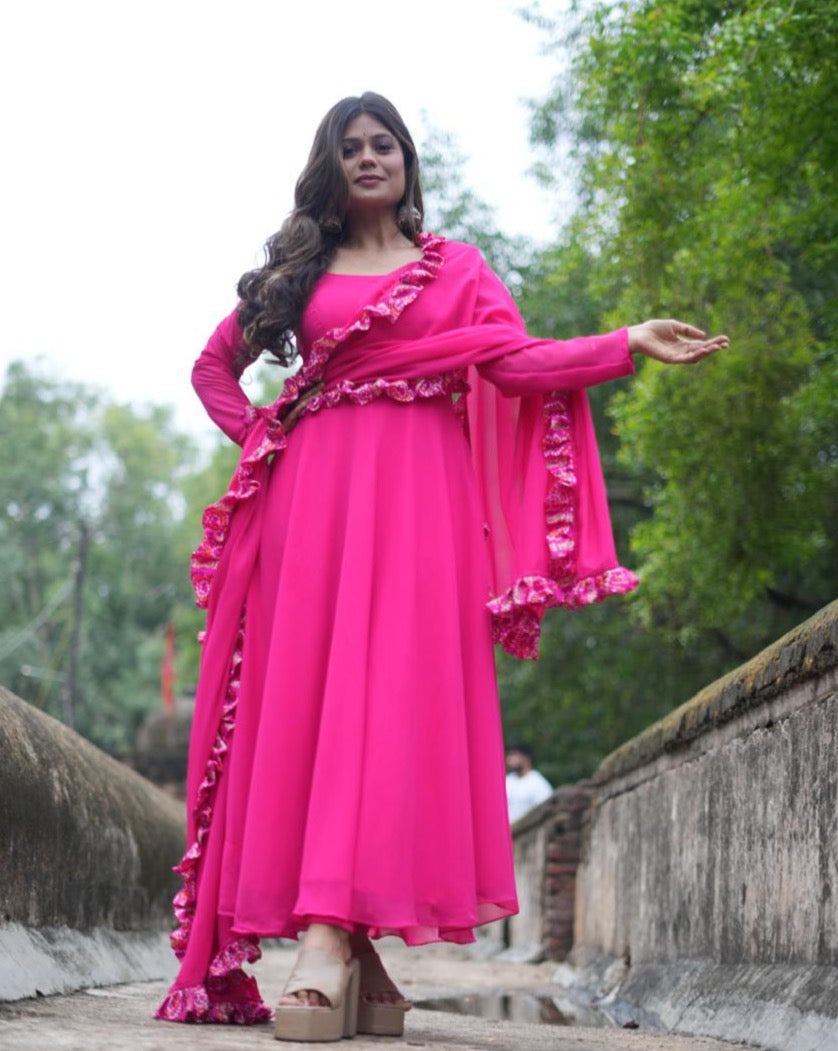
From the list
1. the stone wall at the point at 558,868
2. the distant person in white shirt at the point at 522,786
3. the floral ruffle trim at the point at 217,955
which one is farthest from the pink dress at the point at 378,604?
the distant person in white shirt at the point at 522,786

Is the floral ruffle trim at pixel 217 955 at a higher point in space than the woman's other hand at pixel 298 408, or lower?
lower

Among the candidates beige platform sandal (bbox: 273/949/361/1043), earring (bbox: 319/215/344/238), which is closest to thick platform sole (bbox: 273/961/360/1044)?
beige platform sandal (bbox: 273/949/361/1043)

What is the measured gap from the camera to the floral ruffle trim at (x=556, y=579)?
3.70 metres

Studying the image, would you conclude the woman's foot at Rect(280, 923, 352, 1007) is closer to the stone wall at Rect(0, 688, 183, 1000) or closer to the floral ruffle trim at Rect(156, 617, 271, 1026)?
the floral ruffle trim at Rect(156, 617, 271, 1026)

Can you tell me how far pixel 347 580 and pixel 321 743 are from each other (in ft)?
1.26

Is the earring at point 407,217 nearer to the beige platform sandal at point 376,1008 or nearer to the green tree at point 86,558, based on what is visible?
the beige platform sandal at point 376,1008

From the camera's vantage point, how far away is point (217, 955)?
3.59 metres

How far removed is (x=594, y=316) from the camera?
15406 millimetres

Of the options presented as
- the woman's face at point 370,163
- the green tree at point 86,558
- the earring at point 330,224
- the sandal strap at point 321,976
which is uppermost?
the green tree at point 86,558

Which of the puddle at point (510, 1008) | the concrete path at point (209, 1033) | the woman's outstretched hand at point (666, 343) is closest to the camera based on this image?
the concrete path at point (209, 1033)

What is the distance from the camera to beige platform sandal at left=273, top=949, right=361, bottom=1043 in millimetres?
3090

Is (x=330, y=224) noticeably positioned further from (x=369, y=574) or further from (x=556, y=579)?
(x=556, y=579)

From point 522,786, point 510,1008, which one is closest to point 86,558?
point 522,786

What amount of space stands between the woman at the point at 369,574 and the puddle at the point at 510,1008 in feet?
5.23
